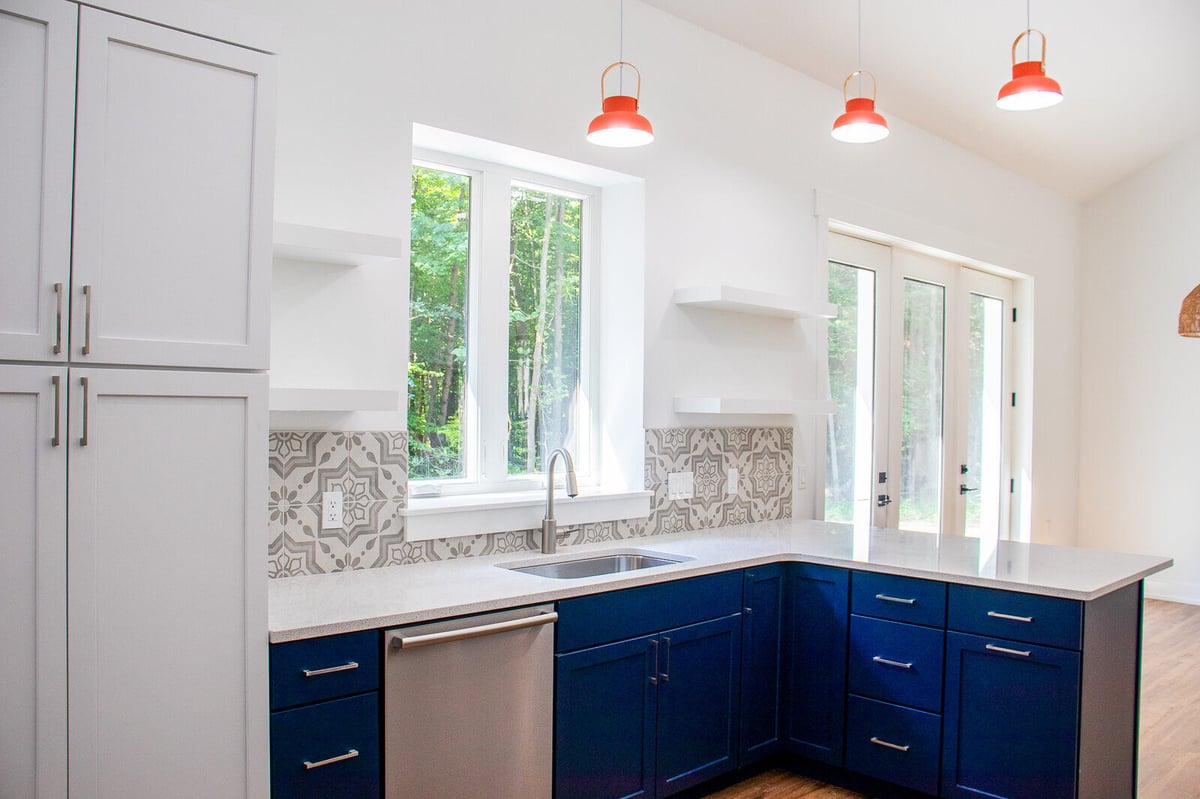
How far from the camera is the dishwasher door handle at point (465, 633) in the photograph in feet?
6.95

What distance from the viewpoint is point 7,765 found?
1.66 metres

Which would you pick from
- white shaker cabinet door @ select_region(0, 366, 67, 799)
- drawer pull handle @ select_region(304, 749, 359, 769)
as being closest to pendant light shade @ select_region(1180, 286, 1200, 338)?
drawer pull handle @ select_region(304, 749, 359, 769)

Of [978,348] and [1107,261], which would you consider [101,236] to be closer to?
[978,348]

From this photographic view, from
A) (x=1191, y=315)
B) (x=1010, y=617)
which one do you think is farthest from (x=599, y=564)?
(x=1191, y=315)

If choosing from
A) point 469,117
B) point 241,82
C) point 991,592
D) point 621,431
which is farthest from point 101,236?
point 991,592

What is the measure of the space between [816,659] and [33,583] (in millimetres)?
2417

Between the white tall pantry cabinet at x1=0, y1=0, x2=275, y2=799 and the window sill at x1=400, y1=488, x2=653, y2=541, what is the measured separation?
0.89 meters

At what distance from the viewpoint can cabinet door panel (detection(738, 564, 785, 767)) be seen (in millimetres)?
3080

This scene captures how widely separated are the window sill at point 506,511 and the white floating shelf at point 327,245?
0.79 meters

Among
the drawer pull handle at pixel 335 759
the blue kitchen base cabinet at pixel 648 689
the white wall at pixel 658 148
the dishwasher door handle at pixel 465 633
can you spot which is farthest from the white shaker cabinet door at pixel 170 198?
the blue kitchen base cabinet at pixel 648 689

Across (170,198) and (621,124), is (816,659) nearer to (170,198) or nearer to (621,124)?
(621,124)

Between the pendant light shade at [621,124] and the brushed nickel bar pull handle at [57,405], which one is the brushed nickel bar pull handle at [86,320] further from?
the pendant light shade at [621,124]

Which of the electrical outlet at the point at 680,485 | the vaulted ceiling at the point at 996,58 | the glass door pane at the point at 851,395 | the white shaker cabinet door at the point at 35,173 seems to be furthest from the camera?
the glass door pane at the point at 851,395

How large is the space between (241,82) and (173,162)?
234mm
